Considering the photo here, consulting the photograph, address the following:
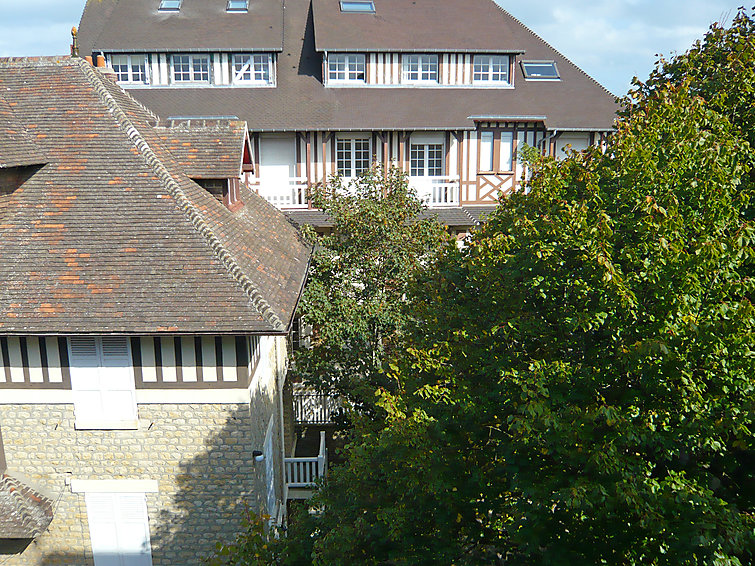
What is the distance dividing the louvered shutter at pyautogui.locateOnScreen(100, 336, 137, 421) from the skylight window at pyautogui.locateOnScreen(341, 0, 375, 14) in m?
21.7

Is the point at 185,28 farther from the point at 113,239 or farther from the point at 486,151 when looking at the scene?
the point at 113,239

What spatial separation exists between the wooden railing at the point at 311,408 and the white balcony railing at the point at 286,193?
25.8 ft

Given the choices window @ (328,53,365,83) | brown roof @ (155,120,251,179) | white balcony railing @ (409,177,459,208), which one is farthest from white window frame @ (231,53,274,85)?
brown roof @ (155,120,251,179)

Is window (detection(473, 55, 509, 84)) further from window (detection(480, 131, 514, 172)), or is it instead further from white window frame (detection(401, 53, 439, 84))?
window (detection(480, 131, 514, 172))

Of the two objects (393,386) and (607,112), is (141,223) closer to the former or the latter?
(393,386)

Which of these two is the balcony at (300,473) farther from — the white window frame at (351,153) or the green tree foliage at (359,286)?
the white window frame at (351,153)

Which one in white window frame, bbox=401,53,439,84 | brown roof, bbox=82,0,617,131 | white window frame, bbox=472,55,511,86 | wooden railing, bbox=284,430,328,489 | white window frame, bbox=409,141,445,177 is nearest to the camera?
wooden railing, bbox=284,430,328,489

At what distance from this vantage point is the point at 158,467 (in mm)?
11102

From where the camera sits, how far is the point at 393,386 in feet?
47.9

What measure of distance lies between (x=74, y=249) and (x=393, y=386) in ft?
23.5

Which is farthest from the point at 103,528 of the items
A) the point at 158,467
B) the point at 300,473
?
the point at 300,473

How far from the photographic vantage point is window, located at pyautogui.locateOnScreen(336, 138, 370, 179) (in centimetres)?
2444

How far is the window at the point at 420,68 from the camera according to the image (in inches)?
1032

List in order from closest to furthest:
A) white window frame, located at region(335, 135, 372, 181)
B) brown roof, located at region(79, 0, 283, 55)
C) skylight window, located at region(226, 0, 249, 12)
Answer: white window frame, located at region(335, 135, 372, 181) → brown roof, located at region(79, 0, 283, 55) → skylight window, located at region(226, 0, 249, 12)
